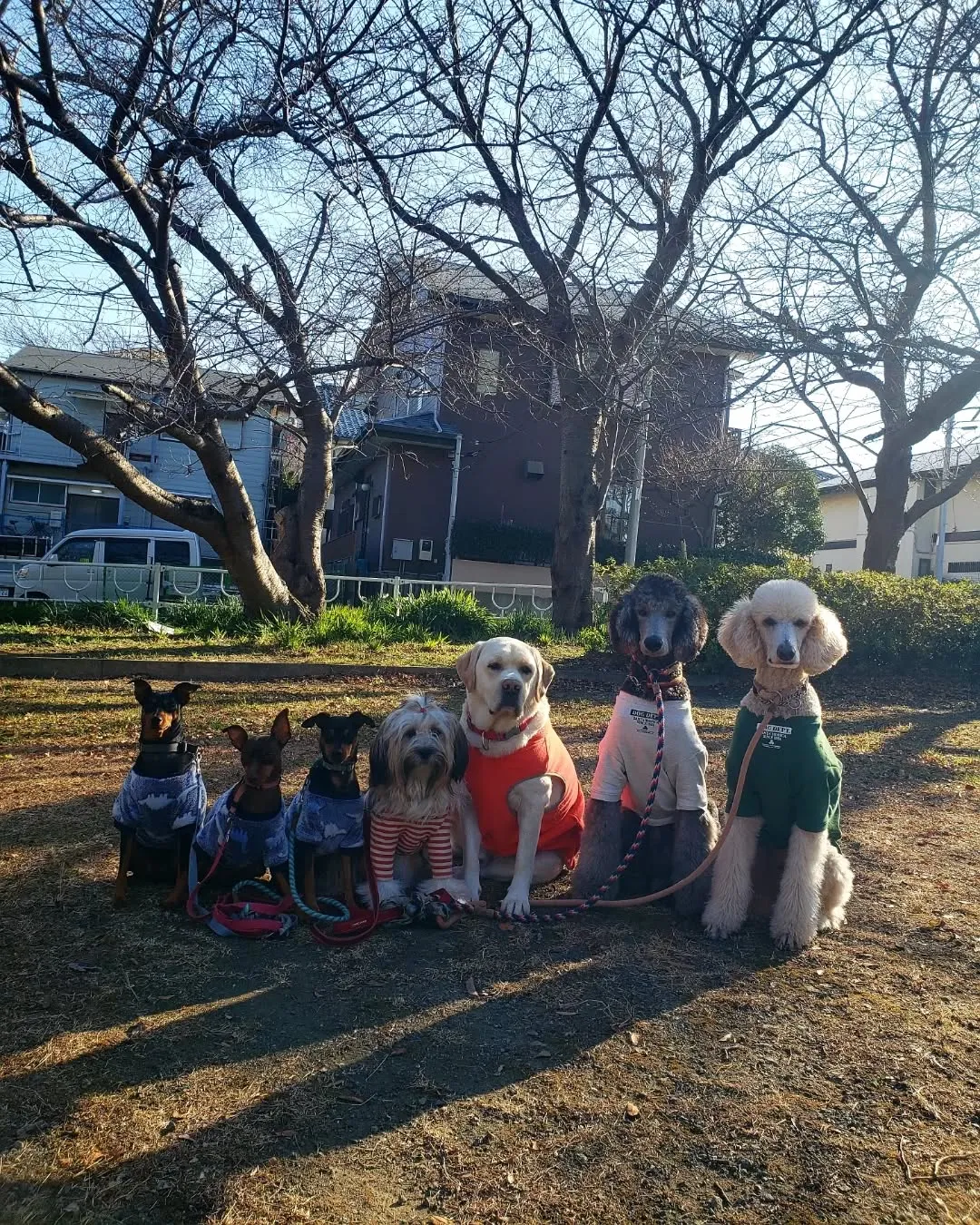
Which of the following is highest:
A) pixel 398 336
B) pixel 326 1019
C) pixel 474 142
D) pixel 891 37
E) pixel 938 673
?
pixel 891 37

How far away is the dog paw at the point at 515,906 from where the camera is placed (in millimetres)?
3607

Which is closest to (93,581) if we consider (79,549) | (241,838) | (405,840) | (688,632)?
(79,549)

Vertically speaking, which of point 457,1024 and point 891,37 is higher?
point 891,37

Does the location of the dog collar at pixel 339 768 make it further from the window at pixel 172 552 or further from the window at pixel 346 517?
the window at pixel 346 517

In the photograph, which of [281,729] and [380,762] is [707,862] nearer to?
[380,762]

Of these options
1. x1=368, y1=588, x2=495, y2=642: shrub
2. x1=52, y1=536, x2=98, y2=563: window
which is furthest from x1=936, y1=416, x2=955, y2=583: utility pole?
x1=52, y1=536, x2=98, y2=563: window

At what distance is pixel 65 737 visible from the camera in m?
6.72

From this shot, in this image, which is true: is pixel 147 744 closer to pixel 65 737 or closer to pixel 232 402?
pixel 65 737

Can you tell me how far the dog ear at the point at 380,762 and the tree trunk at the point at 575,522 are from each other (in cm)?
806

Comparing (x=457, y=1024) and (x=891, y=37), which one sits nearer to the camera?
(x=457, y=1024)

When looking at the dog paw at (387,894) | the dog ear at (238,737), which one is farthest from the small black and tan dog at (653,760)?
the dog ear at (238,737)

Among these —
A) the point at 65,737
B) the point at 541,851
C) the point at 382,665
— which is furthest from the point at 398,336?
the point at 541,851

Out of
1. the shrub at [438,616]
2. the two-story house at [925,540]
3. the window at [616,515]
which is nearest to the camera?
the shrub at [438,616]

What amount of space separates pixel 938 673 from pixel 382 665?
6693mm
